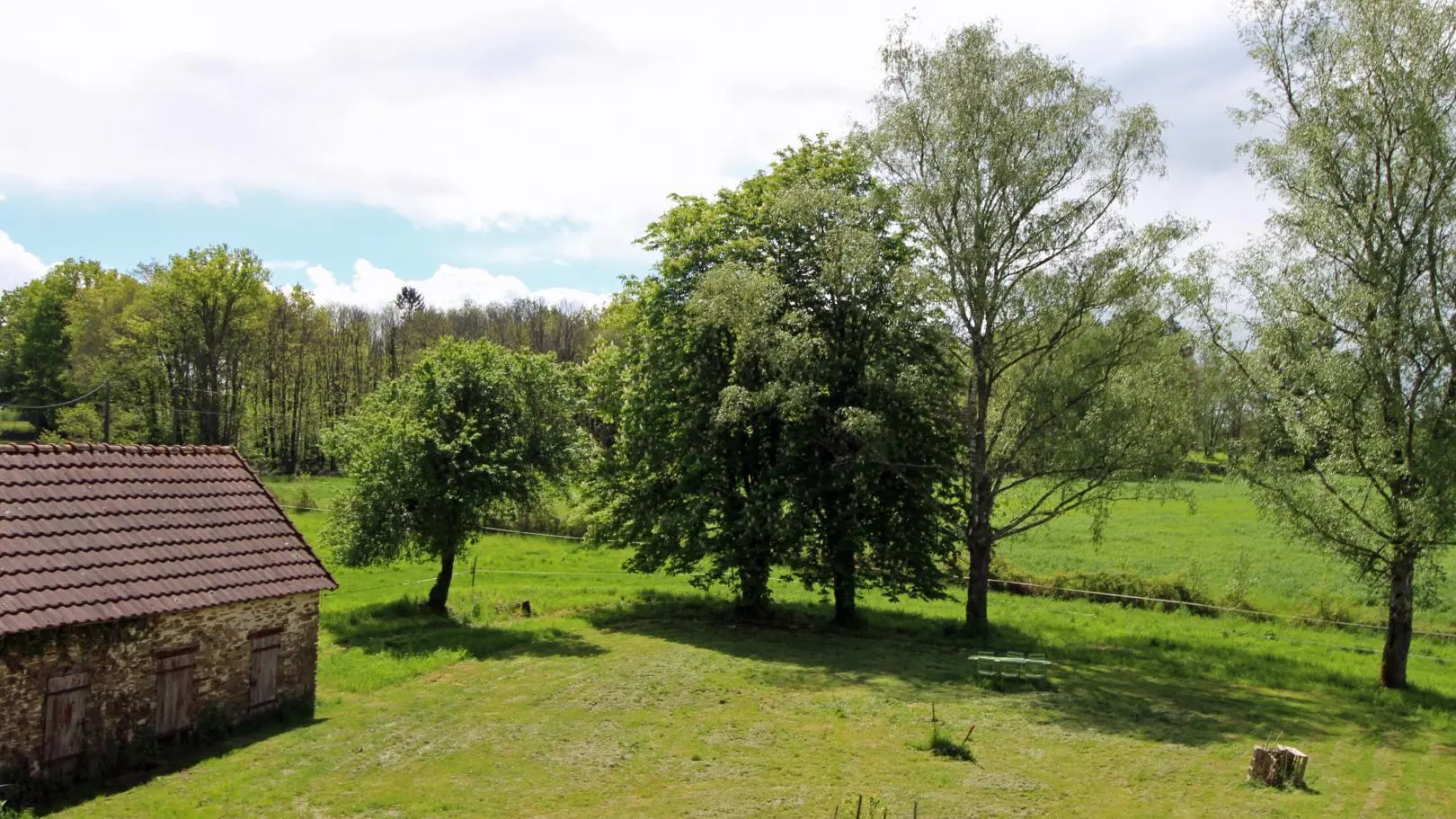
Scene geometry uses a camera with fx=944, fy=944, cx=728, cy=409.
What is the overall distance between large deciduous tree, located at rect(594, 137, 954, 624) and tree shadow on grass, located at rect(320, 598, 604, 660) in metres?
5.16

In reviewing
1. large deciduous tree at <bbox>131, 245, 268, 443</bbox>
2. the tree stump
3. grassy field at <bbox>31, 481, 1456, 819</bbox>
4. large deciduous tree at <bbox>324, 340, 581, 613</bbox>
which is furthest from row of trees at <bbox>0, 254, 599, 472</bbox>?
the tree stump

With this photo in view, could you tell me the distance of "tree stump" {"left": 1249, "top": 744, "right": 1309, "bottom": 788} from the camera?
14.6 metres

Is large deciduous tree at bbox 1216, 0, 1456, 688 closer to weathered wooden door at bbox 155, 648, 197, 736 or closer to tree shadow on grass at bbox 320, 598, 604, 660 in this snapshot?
tree shadow on grass at bbox 320, 598, 604, 660

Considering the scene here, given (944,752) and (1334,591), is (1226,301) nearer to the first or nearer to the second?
(944,752)

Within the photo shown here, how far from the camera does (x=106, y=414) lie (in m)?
50.0

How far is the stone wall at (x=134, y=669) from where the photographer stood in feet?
45.8

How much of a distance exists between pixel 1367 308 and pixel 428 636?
24519mm

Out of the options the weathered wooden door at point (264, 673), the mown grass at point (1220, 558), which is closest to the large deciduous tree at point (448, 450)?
the weathered wooden door at point (264, 673)

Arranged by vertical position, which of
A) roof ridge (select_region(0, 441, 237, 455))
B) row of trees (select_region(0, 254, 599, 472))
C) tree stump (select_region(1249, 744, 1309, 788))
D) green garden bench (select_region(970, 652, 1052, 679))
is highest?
row of trees (select_region(0, 254, 599, 472))

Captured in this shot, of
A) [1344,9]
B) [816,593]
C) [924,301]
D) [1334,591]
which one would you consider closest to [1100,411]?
[924,301]

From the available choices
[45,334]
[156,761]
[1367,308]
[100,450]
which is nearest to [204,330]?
[45,334]

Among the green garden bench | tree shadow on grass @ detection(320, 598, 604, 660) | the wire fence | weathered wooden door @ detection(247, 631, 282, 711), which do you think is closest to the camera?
weathered wooden door @ detection(247, 631, 282, 711)

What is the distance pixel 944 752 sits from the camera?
15836 millimetres

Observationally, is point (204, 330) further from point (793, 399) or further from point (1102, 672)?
point (1102, 672)
